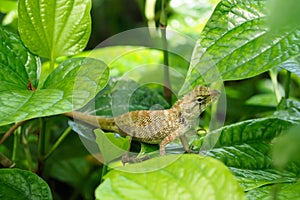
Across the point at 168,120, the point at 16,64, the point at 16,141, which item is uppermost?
the point at 16,64

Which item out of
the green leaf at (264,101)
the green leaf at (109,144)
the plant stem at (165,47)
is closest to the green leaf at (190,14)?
the green leaf at (264,101)

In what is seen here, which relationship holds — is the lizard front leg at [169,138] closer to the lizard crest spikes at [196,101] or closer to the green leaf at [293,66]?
the lizard crest spikes at [196,101]

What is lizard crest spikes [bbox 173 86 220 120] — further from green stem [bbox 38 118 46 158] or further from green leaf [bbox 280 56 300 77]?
green stem [bbox 38 118 46 158]

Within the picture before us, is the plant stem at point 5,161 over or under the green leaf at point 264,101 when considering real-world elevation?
under

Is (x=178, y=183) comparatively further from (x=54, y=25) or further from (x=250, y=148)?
(x=54, y=25)

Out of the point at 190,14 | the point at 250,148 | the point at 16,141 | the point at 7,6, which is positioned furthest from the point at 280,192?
the point at 7,6

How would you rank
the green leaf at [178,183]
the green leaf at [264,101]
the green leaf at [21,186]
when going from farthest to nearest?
the green leaf at [264,101] < the green leaf at [21,186] < the green leaf at [178,183]

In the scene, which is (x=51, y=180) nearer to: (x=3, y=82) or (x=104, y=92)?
(x=104, y=92)
